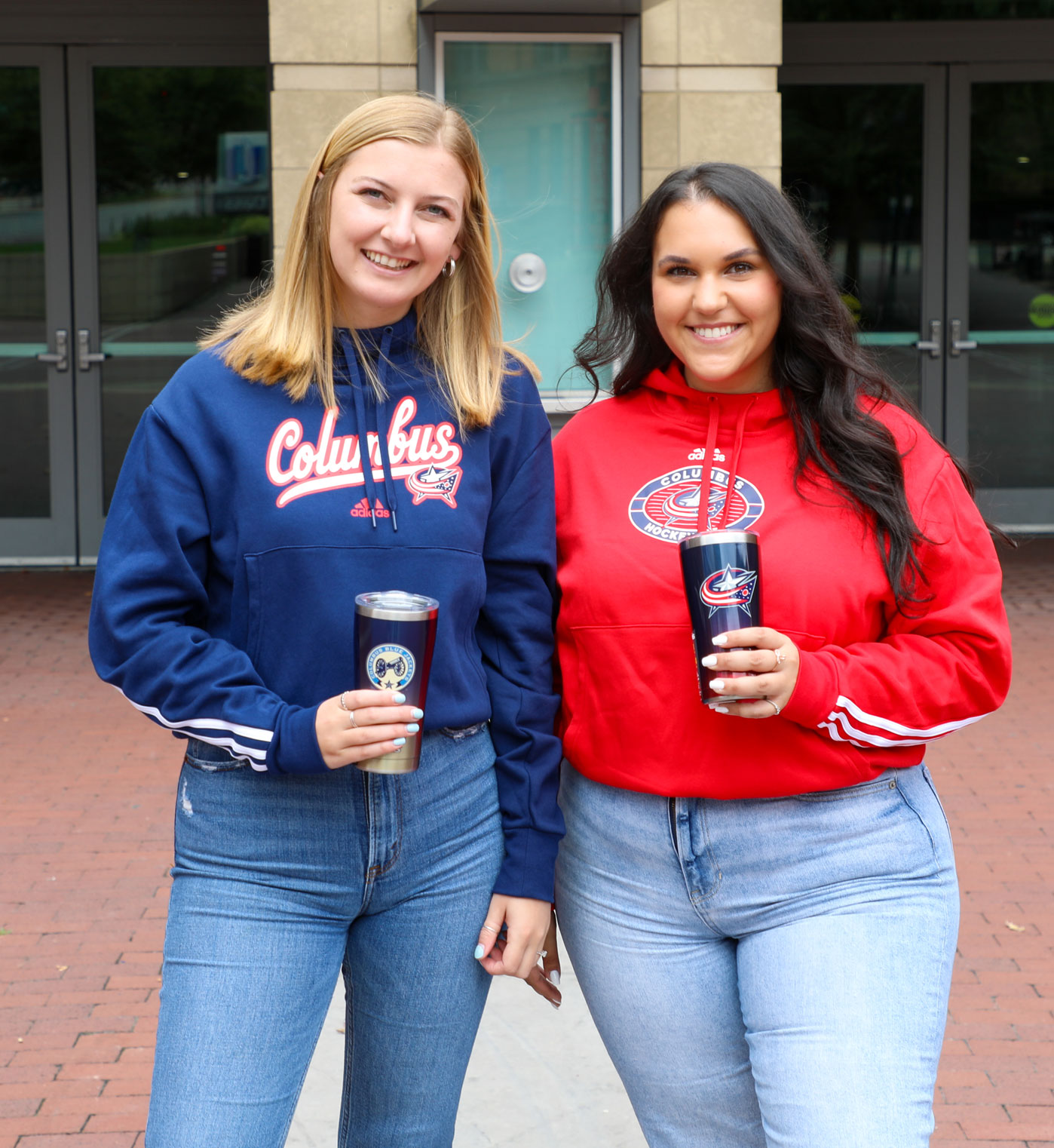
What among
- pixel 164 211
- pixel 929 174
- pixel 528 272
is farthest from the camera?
pixel 929 174

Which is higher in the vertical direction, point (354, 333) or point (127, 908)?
point (354, 333)

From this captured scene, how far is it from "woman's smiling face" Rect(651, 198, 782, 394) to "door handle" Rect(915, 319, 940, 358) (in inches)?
340

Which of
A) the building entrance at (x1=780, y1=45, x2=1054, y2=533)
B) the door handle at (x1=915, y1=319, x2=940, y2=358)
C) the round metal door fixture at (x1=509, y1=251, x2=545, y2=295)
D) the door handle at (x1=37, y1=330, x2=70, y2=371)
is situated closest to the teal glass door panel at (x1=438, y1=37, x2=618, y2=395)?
the round metal door fixture at (x1=509, y1=251, x2=545, y2=295)

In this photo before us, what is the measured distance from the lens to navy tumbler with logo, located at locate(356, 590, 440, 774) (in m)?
1.89

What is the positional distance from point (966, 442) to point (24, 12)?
692cm

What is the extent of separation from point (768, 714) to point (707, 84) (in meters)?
6.19

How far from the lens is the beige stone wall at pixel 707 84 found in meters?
7.54

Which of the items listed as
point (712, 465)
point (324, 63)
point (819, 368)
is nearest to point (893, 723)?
point (712, 465)

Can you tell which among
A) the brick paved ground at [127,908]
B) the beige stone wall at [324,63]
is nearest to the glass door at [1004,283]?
the brick paved ground at [127,908]

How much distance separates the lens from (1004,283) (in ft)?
34.7

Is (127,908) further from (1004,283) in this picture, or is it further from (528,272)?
(1004,283)

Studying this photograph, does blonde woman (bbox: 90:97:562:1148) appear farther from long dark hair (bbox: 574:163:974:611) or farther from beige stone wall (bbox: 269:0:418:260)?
beige stone wall (bbox: 269:0:418:260)

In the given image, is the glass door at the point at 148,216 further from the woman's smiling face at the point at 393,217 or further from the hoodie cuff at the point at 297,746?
the hoodie cuff at the point at 297,746

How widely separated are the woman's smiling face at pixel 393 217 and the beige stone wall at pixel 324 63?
5.46m
